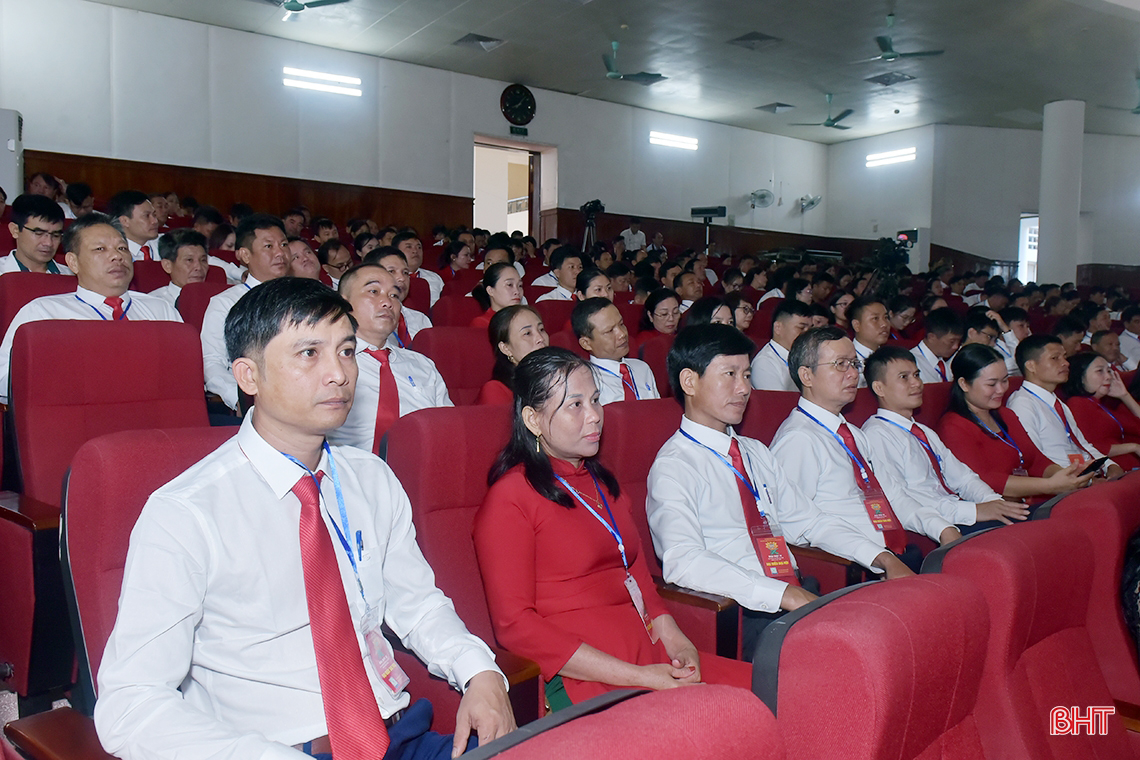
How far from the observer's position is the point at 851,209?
1433 centimetres

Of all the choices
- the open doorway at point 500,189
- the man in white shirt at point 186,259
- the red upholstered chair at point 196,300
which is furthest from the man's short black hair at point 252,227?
the open doorway at point 500,189

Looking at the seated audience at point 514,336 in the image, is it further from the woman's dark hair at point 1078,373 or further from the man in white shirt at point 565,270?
the woman's dark hair at point 1078,373

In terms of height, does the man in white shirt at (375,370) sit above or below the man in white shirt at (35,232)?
below

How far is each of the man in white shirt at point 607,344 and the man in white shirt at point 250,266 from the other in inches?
51.8

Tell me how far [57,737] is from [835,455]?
6.60 feet

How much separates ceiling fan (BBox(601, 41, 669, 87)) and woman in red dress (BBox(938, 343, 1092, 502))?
22.1ft

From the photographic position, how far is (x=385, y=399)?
2.53 meters

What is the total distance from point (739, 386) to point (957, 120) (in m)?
12.4

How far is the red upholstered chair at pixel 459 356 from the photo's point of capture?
10.8 feet

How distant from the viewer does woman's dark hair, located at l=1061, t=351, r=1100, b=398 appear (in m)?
4.04

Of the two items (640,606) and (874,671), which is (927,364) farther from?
(874,671)

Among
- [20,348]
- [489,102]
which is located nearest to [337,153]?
[489,102]

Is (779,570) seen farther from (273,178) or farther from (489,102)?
(489,102)

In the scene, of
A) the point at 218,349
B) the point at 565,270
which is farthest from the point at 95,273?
the point at 565,270
